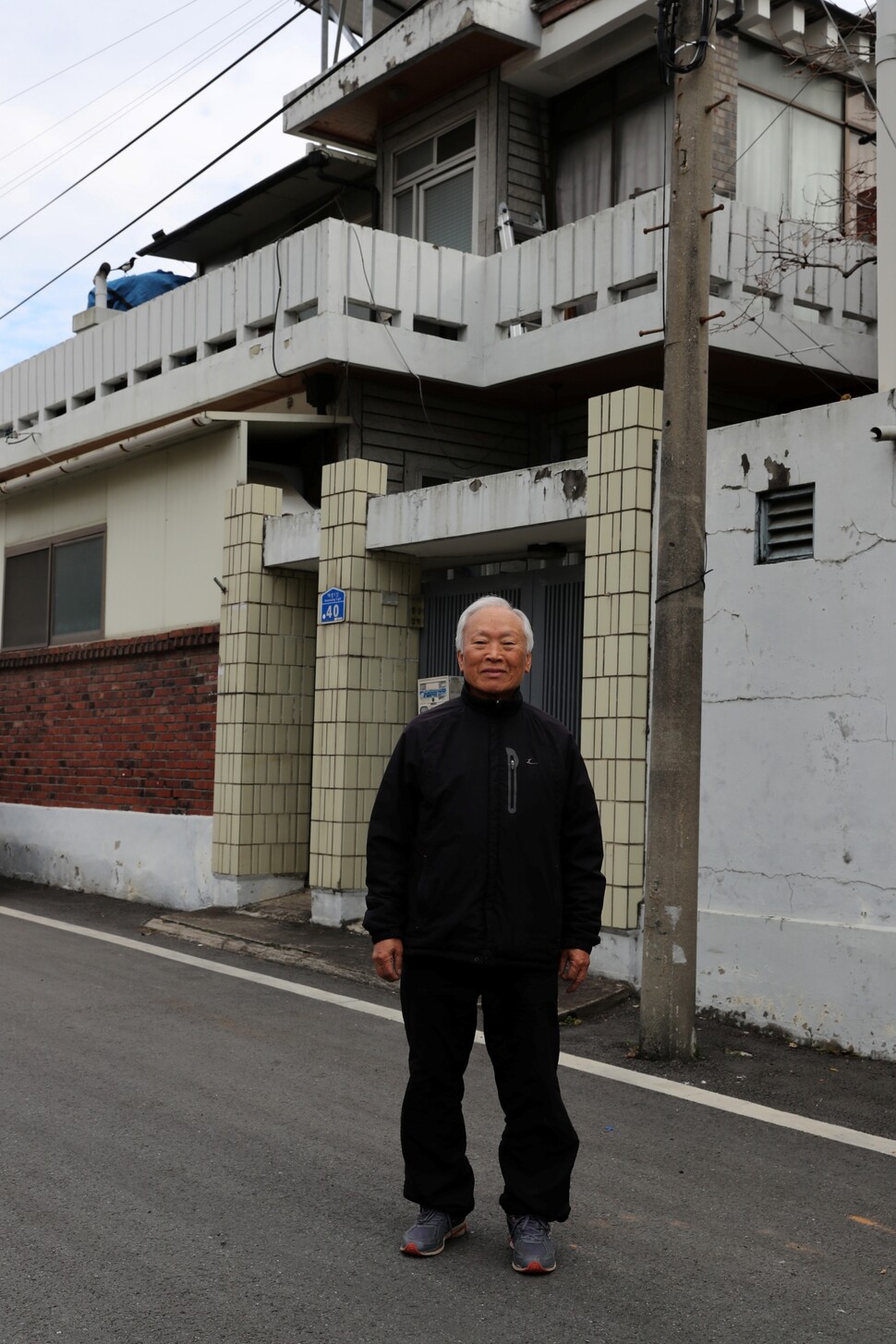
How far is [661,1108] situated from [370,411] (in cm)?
782

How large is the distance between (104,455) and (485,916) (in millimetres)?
11083

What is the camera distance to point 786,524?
7.90 metres

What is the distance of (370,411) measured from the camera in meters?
12.6

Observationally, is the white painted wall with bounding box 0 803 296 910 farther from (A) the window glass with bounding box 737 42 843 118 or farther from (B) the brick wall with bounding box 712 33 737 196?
(A) the window glass with bounding box 737 42 843 118

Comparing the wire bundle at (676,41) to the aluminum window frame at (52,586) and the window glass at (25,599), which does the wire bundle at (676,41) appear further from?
the window glass at (25,599)

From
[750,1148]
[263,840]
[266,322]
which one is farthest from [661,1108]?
[266,322]

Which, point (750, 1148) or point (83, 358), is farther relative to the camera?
point (83, 358)

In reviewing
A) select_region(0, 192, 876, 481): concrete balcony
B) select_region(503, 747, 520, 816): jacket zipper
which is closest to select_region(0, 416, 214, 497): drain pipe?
select_region(0, 192, 876, 481): concrete balcony

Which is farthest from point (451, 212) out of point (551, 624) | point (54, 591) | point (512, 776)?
point (512, 776)

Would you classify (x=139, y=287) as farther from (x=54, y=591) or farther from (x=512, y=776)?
(x=512, y=776)

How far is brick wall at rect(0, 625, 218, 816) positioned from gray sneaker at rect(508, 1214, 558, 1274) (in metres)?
8.98

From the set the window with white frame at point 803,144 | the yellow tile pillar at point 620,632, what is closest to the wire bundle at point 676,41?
the yellow tile pillar at point 620,632

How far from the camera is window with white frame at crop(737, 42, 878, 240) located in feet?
41.8

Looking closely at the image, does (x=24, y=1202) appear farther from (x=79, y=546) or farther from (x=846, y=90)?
(x=846, y=90)
